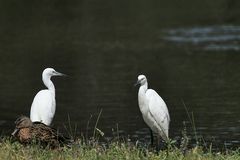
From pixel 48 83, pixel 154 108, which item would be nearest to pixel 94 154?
pixel 154 108

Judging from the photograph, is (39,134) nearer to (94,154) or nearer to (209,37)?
(94,154)

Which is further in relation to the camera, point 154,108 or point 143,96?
point 143,96

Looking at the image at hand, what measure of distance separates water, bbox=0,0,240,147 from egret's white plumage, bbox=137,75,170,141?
5.56 ft

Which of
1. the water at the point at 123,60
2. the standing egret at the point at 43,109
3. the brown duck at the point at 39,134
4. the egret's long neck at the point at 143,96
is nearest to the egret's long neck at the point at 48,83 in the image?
the standing egret at the point at 43,109

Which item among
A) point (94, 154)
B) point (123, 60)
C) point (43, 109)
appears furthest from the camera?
point (123, 60)

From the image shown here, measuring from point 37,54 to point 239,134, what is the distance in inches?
523

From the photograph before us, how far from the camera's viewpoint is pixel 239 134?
47.0 feet

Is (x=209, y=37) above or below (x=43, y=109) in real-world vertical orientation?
above

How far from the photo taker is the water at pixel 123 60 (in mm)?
16469

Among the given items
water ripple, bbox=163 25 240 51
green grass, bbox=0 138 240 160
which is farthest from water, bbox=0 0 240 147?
green grass, bbox=0 138 240 160

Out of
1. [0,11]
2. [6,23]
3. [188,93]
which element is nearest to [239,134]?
[188,93]

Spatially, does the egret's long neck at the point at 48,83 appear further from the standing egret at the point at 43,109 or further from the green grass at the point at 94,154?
the green grass at the point at 94,154

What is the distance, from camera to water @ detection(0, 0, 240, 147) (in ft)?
54.0

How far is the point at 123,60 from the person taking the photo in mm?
24766
